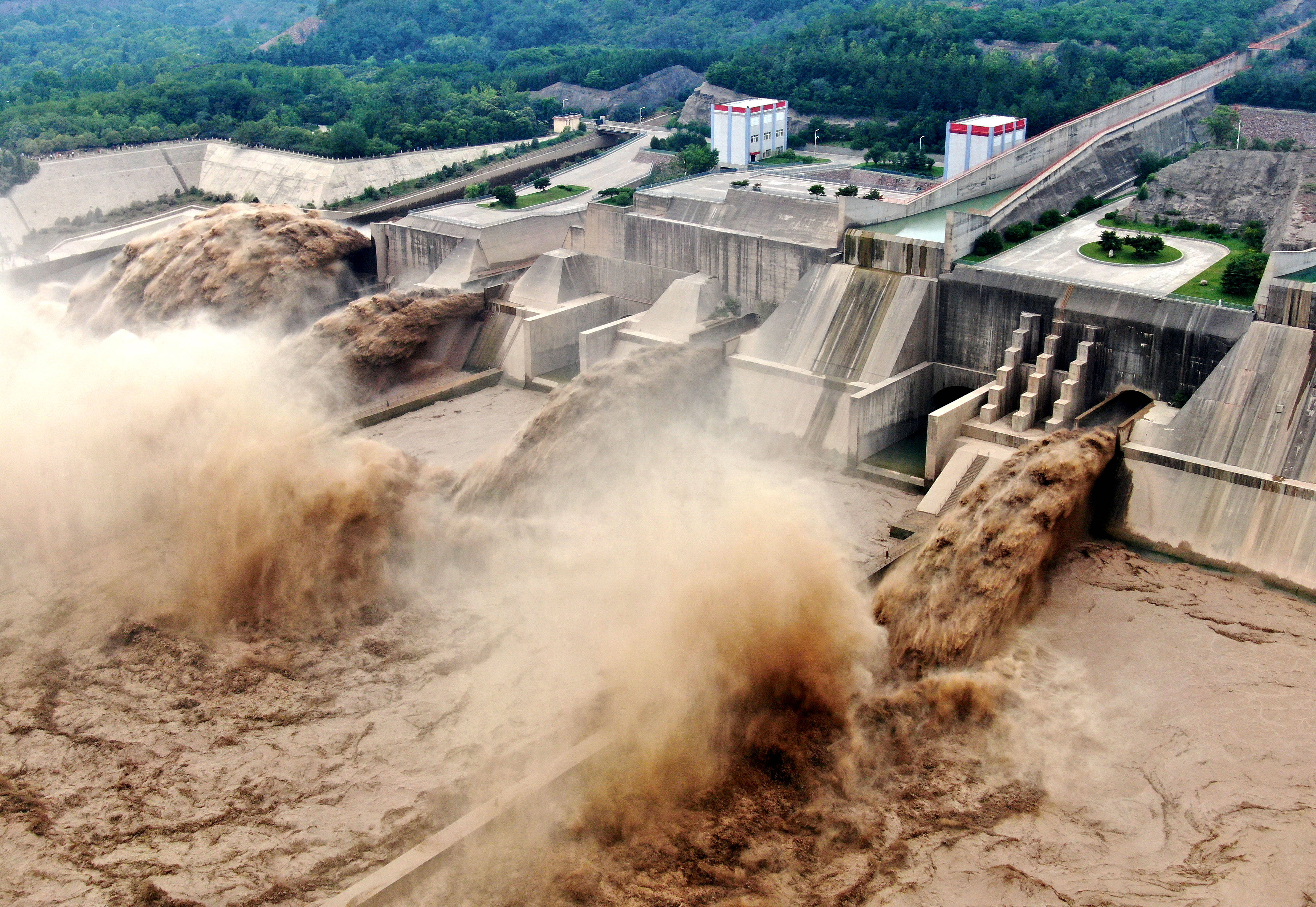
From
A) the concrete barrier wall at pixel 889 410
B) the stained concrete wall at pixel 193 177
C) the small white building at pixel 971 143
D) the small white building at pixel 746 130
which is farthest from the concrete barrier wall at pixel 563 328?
the stained concrete wall at pixel 193 177

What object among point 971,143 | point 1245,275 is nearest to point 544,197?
point 971,143

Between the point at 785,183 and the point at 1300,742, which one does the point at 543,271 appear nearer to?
the point at 785,183

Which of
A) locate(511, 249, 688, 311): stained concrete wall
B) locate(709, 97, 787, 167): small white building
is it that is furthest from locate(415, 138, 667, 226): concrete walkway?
locate(511, 249, 688, 311): stained concrete wall

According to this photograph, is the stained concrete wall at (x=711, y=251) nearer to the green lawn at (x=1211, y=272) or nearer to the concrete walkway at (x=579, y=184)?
the concrete walkway at (x=579, y=184)

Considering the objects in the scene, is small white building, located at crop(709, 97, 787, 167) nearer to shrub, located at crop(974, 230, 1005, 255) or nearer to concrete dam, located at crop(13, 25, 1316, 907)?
concrete dam, located at crop(13, 25, 1316, 907)

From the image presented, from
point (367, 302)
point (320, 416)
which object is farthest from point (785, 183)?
point (320, 416)

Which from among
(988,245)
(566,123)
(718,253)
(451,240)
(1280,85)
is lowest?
(451,240)

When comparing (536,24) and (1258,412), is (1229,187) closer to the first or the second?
(1258,412)
